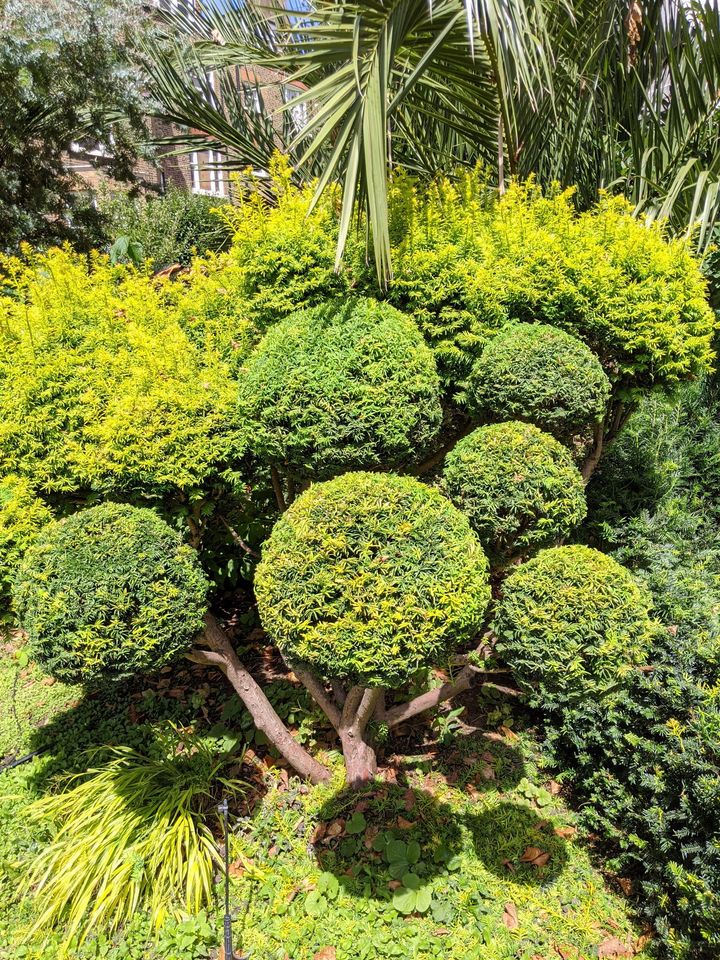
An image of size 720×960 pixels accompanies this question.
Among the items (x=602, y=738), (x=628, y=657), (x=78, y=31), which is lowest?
(x=602, y=738)

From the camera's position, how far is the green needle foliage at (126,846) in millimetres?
2713

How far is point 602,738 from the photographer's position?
2.97 m

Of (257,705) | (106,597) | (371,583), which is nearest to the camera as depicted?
(371,583)

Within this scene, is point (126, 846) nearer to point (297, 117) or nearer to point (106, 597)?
point (106, 597)

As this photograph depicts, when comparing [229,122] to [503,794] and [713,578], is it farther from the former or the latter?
[503,794]

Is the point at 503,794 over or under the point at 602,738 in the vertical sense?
under

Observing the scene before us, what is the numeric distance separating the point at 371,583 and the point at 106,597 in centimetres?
100

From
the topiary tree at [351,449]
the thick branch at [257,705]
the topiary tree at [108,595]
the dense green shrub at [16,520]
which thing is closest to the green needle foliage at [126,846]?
the thick branch at [257,705]

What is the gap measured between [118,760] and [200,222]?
983 centimetres

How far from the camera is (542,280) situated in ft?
10.2

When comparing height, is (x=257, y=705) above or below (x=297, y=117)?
below

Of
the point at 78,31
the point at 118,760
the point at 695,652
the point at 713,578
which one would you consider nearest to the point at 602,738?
the point at 695,652

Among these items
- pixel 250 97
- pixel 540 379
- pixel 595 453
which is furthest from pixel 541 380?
pixel 250 97

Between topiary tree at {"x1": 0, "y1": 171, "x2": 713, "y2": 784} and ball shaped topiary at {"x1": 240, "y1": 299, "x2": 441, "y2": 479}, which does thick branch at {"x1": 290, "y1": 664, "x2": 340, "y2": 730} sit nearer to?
topiary tree at {"x1": 0, "y1": 171, "x2": 713, "y2": 784}
